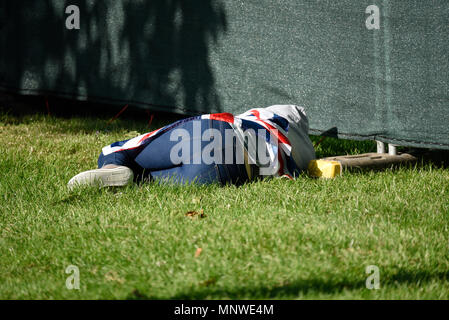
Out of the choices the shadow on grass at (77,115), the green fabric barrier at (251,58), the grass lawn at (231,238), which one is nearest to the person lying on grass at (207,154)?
the grass lawn at (231,238)

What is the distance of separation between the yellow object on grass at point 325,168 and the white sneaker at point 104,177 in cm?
127

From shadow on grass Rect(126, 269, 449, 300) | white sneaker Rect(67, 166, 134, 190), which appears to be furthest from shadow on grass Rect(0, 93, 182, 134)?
shadow on grass Rect(126, 269, 449, 300)

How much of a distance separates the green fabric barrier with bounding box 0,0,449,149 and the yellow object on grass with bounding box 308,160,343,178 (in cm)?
84

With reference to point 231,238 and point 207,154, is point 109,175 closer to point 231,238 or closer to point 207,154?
point 207,154

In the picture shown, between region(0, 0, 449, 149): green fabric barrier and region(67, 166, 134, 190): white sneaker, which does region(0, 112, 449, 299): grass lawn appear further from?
region(0, 0, 449, 149): green fabric barrier

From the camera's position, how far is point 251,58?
16.1ft

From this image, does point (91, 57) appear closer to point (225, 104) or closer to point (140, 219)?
point (225, 104)

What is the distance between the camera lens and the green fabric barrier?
4.20 meters

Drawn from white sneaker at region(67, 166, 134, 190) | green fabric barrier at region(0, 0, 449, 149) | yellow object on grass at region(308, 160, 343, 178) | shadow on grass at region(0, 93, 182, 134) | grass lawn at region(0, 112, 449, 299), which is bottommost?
grass lawn at region(0, 112, 449, 299)

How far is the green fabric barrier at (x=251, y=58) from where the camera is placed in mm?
4203

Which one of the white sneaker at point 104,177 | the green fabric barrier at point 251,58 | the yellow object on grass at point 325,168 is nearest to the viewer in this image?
the white sneaker at point 104,177

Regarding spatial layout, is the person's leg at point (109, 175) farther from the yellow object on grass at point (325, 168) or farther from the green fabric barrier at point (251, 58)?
the green fabric barrier at point (251, 58)

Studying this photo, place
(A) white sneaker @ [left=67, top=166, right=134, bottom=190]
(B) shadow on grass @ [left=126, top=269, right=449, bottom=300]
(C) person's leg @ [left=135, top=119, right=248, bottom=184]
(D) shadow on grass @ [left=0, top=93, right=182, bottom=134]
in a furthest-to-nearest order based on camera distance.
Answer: (D) shadow on grass @ [left=0, top=93, right=182, bottom=134]
(C) person's leg @ [left=135, top=119, right=248, bottom=184]
(A) white sneaker @ [left=67, top=166, right=134, bottom=190]
(B) shadow on grass @ [left=126, top=269, right=449, bottom=300]

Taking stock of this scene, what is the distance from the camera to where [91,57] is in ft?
19.1
